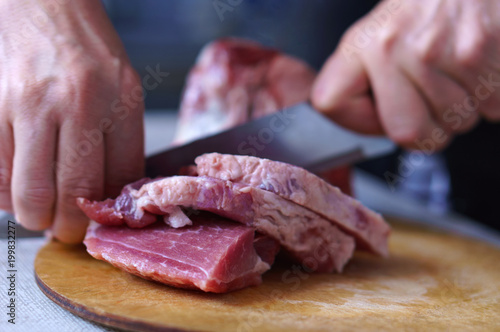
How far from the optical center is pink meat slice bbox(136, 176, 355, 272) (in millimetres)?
1655

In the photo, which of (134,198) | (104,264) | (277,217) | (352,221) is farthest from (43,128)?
(352,221)

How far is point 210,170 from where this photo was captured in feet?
5.79

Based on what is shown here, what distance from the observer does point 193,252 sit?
1.62 m

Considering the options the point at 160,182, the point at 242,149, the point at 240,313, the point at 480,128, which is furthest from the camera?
the point at 480,128

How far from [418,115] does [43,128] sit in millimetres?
1757

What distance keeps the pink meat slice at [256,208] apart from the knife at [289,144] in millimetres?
471

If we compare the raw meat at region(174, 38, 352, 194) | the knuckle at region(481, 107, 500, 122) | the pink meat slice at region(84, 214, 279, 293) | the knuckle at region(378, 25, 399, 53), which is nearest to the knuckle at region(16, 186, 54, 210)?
the pink meat slice at region(84, 214, 279, 293)

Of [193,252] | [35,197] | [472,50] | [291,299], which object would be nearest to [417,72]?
[472,50]

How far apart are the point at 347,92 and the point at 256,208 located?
3.58 feet

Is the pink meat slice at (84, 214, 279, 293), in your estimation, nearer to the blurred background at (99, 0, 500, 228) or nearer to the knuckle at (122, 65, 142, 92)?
the knuckle at (122, 65, 142, 92)

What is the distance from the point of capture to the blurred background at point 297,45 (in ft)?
13.6

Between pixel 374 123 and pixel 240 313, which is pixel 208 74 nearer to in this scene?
pixel 374 123

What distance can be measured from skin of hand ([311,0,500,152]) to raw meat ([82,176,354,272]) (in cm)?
87

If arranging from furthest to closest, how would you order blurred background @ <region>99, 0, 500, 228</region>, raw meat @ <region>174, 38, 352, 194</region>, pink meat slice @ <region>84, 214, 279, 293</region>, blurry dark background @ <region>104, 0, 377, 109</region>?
1. blurry dark background @ <region>104, 0, 377, 109</region>
2. blurred background @ <region>99, 0, 500, 228</region>
3. raw meat @ <region>174, 38, 352, 194</region>
4. pink meat slice @ <region>84, 214, 279, 293</region>
